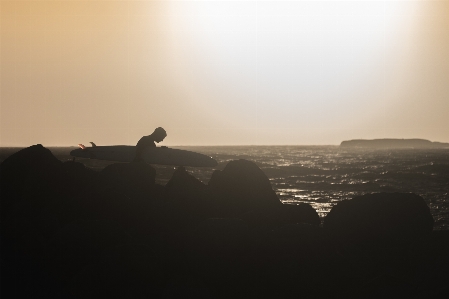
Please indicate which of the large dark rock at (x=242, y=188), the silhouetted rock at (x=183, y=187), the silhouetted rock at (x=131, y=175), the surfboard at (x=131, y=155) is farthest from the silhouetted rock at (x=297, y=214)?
the surfboard at (x=131, y=155)

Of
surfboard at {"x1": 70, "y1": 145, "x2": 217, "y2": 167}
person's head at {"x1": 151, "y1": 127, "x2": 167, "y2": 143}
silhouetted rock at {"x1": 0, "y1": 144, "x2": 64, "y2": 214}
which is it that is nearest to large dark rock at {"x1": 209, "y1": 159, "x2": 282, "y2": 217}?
person's head at {"x1": 151, "y1": 127, "x2": 167, "y2": 143}

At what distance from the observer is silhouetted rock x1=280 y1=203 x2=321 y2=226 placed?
1177 cm

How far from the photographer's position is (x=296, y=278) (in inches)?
330

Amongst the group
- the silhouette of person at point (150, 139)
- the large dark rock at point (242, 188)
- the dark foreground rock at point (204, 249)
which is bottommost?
the dark foreground rock at point (204, 249)

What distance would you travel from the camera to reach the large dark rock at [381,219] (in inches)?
432

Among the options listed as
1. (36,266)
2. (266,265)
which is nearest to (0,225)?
(36,266)

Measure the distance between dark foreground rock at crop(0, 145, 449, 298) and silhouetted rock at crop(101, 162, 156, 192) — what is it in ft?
2.08

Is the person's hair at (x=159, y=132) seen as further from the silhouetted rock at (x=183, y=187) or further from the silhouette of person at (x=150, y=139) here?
the silhouetted rock at (x=183, y=187)

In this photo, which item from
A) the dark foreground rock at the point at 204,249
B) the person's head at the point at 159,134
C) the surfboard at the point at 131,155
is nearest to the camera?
the dark foreground rock at the point at 204,249

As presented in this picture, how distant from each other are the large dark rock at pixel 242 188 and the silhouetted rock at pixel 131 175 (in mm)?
1610

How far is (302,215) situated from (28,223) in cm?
560

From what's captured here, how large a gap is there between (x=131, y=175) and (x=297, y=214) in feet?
13.2

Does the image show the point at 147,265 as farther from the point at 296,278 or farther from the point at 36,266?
the point at 296,278

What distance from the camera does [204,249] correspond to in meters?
8.73
